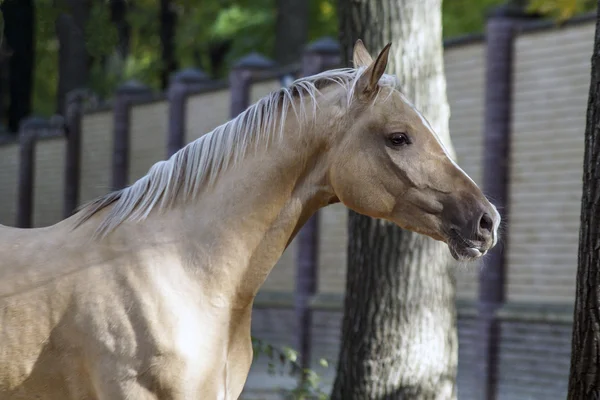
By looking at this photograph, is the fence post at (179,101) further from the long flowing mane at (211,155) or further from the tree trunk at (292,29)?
the long flowing mane at (211,155)

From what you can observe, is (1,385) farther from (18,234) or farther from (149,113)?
(149,113)

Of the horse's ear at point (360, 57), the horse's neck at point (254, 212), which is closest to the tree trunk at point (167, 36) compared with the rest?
the horse's ear at point (360, 57)

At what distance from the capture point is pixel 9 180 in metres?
23.4

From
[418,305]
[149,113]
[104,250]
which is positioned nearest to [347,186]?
[104,250]

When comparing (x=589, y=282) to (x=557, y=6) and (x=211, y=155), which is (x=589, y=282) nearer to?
(x=211, y=155)

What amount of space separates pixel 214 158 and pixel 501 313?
22.1ft

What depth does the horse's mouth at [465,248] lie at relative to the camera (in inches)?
177

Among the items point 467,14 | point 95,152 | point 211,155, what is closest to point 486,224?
point 211,155

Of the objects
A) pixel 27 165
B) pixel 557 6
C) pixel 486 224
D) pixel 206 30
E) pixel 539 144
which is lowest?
pixel 27 165

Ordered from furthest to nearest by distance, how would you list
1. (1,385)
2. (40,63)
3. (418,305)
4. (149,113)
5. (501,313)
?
(40,63) < (149,113) < (501,313) < (418,305) < (1,385)

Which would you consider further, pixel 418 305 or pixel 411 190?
pixel 418 305

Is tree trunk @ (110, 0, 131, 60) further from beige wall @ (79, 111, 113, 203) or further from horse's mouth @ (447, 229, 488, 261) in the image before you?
horse's mouth @ (447, 229, 488, 261)

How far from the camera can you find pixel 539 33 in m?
11.0

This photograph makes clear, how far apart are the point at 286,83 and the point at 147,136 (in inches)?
188
